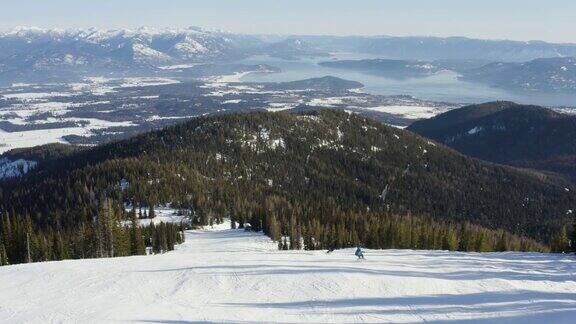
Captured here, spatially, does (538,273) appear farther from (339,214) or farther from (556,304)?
(339,214)

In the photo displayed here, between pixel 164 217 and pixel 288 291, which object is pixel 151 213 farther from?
pixel 288 291

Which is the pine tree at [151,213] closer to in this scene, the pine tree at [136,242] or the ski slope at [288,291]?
the pine tree at [136,242]

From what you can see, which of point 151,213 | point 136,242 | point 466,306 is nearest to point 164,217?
point 151,213

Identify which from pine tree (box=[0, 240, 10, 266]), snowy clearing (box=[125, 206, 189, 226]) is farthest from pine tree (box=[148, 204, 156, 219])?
pine tree (box=[0, 240, 10, 266])

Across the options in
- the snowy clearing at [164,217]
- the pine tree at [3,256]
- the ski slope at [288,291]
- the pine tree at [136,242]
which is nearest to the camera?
the ski slope at [288,291]

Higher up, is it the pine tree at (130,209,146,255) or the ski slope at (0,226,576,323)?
the ski slope at (0,226,576,323)

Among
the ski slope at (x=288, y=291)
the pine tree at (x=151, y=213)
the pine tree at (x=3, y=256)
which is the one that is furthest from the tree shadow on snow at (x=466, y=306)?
the pine tree at (x=151, y=213)

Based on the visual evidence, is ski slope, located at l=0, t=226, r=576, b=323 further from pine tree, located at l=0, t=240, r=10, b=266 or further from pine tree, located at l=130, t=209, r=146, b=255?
pine tree, located at l=0, t=240, r=10, b=266

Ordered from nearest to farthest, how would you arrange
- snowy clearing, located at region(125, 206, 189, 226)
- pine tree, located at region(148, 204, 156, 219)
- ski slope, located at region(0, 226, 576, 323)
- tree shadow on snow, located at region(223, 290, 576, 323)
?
1. tree shadow on snow, located at region(223, 290, 576, 323)
2. ski slope, located at region(0, 226, 576, 323)
3. snowy clearing, located at region(125, 206, 189, 226)
4. pine tree, located at region(148, 204, 156, 219)
